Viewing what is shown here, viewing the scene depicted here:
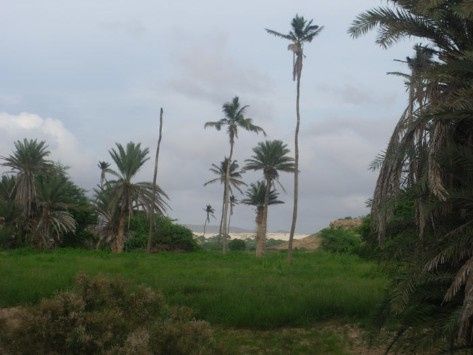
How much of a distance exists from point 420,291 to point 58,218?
3658cm

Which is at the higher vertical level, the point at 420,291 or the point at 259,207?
the point at 259,207

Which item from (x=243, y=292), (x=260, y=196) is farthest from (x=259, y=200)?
(x=243, y=292)

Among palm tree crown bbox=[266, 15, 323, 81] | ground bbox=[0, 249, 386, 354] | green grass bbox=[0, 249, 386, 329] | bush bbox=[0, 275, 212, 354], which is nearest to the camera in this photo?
bush bbox=[0, 275, 212, 354]

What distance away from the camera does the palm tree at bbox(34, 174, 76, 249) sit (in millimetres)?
43469

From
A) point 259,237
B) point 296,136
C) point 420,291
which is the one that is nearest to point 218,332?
point 420,291

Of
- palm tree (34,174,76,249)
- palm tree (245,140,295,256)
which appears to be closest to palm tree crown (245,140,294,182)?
palm tree (245,140,295,256)

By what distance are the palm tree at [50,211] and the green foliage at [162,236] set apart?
1066 cm

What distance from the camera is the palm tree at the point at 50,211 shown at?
43469 mm

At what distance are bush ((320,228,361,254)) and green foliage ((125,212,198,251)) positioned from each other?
11946 mm

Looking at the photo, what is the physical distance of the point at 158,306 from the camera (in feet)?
28.7

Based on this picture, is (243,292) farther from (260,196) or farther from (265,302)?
(260,196)

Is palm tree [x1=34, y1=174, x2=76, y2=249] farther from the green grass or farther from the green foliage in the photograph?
the green grass

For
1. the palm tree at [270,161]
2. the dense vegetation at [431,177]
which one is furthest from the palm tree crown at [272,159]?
the dense vegetation at [431,177]

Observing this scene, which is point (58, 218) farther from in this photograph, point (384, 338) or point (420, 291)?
point (420, 291)
